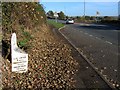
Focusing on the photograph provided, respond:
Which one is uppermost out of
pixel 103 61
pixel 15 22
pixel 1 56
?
pixel 15 22

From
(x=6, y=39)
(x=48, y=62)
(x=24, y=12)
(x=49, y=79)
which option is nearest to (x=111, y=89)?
(x=49, y=79)

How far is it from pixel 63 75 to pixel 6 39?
276cm

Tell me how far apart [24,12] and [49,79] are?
554 centimetres

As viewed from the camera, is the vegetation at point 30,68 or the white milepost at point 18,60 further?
the white milepost at point 18,60

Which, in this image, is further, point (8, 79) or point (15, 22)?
point (15, 22)

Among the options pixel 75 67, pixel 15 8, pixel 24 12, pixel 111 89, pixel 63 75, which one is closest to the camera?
pixel 111 89

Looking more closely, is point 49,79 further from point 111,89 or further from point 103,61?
point 103,61

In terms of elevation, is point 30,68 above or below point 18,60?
below

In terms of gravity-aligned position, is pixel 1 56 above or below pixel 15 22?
below

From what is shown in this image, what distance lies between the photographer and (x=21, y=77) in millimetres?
8367

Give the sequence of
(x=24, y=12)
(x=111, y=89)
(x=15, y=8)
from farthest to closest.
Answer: (x=24, y=12), (x=15, y=8), (x=111, y=89)

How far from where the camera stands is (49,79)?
334 inches

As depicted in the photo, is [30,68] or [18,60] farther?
[30,68]

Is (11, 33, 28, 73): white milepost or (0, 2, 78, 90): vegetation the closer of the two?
(0, 2, 78, 90): vegetation
